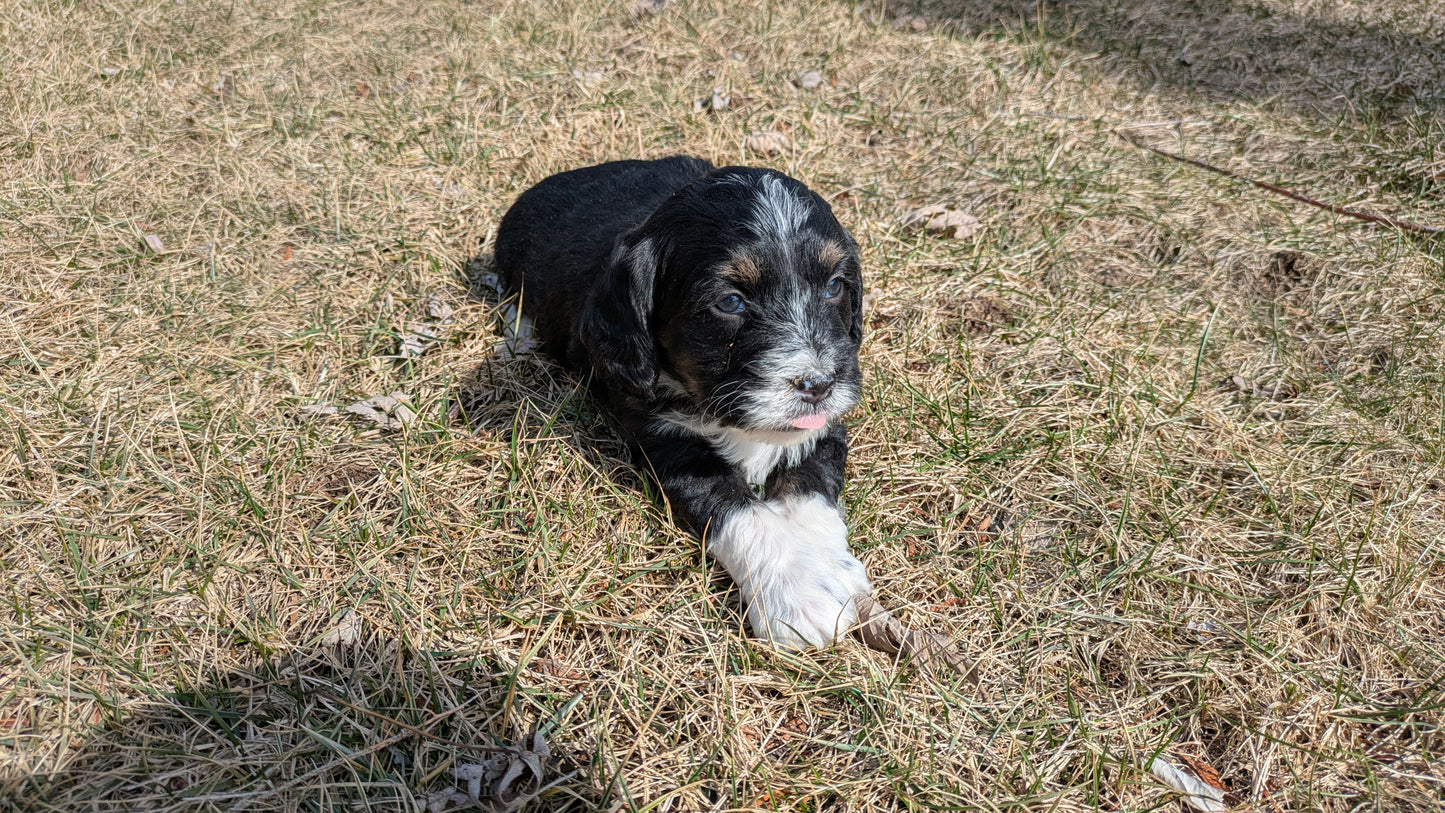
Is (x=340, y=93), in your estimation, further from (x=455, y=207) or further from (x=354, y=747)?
(x=354, y=747)

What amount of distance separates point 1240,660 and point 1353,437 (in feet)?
4.65

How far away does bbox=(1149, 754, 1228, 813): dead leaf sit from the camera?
253 cm

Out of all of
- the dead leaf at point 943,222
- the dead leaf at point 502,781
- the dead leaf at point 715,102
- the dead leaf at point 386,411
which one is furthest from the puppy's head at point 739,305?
the dead leaf at point 715,102

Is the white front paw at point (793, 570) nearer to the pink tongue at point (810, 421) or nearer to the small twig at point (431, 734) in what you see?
the pink tongue at point (810, 421)

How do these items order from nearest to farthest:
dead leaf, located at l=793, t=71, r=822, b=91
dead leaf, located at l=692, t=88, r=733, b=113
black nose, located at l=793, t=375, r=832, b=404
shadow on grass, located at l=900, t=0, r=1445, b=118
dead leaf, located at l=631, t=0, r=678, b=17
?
black nose, located at l=793, t=375, r=832, b=404, shadow on grass, located at l=900, t=0, r=1445, b=118, dead leaf, located at l=692, t=88, r=733, b=113, dead leaf, located at l=793, t=71, r=822, b=91, dead leaf, located at l=631, t=0, r=678, b=17

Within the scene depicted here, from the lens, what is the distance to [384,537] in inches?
128

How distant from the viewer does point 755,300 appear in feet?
9.84

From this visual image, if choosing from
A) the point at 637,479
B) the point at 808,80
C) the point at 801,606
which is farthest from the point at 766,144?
the point at 801,606

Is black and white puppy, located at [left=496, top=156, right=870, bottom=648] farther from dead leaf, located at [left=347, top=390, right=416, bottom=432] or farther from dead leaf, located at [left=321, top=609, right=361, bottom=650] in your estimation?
dead leaf, located at [left=321, top=609, right=361, bottom=650]

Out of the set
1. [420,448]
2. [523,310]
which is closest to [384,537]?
[420,448]

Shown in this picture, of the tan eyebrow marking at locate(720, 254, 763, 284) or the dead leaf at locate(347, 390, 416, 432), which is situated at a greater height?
the tan eyebrow marking at locate(720, 254, 763, 284)

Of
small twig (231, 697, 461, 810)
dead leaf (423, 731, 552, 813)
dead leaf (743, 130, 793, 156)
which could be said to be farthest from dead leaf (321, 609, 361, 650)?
dead leaf (743, 130, 793, 156)

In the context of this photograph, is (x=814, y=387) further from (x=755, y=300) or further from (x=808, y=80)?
(x=808, y=80)

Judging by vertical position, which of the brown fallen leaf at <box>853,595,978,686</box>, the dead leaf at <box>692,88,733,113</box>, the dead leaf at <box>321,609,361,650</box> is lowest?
the brown fallen leaf at <box>853,595,978,686</box>
